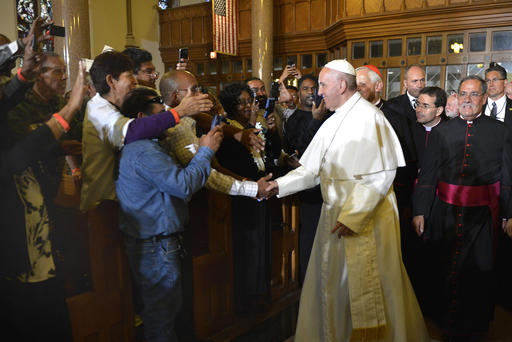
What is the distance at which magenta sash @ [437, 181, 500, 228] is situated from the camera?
10.1 ft

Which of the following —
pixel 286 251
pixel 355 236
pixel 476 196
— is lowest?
pixel 286 251

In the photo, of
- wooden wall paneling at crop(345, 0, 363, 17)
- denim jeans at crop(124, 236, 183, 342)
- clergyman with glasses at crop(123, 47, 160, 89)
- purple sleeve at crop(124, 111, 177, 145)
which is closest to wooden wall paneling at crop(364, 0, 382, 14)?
wooden wall paneling at crop(345, 0, 363, 17)

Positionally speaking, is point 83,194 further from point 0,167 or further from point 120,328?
point 120,328

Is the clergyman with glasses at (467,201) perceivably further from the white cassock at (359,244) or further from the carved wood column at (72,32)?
the carved wood column at (72,32)

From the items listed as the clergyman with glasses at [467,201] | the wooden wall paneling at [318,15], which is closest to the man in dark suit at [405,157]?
the clergyman with glasses at [467,201]

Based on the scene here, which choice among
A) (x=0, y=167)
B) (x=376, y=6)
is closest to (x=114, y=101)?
(x=0, y=167)

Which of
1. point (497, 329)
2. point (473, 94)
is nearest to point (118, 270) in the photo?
point (473, 94)

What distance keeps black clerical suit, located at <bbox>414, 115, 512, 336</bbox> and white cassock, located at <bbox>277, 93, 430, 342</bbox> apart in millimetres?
745

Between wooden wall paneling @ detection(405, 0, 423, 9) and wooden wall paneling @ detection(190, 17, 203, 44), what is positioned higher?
wooden wall paneling @ detection(190, 17, 203, 44)

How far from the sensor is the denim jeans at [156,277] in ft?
6.93

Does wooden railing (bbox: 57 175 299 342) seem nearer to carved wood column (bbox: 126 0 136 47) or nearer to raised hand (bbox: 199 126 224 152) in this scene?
raised hand (bbox: 199 126 224 152)

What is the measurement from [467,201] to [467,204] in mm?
24

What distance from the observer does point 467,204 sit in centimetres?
309

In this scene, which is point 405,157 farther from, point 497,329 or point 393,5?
point 393,5
